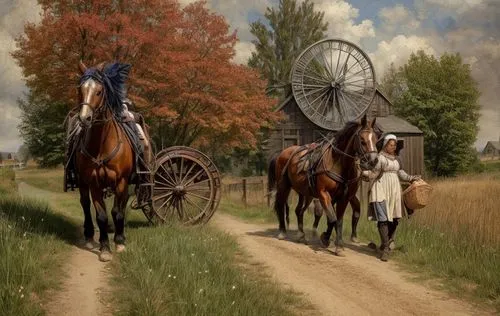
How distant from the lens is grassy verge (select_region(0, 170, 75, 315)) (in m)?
4.04

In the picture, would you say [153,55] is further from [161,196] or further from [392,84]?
[392,84]

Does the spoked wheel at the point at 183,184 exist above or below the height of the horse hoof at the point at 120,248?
above

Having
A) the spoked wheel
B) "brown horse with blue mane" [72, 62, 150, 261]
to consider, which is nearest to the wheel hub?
the spoked wheel

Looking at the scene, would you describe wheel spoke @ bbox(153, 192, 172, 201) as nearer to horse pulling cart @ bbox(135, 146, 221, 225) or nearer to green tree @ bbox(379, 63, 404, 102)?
horse pulling cart @ bbox(135, 146, 221, 225)

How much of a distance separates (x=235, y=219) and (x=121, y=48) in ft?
28.4

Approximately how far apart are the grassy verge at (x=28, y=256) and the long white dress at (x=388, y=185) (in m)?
4.79

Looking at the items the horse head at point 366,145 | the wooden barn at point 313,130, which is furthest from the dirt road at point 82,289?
the wooden barn at point 313,130

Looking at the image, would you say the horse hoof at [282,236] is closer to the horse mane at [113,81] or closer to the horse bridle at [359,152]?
the horse bridle at [359,152]

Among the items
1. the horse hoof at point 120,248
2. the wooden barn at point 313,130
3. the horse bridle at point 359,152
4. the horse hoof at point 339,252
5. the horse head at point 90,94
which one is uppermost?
the wooden barn at point 313,130

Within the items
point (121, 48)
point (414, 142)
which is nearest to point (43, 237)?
point (121, 48)

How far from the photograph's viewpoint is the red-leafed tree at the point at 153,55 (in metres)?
16.6

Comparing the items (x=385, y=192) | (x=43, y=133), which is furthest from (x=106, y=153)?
(x=43, y=133)

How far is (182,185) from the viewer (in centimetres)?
864

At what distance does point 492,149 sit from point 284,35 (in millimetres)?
71937
